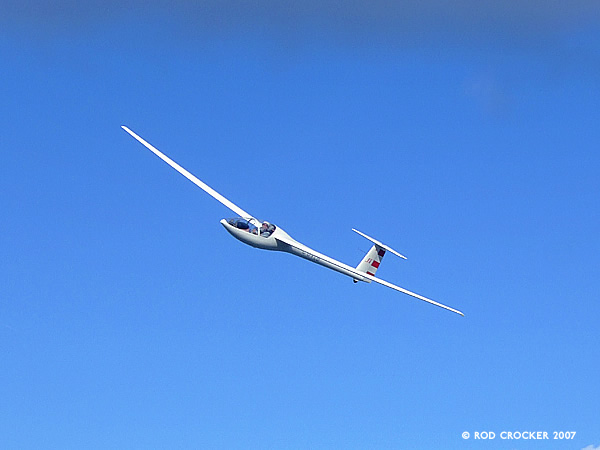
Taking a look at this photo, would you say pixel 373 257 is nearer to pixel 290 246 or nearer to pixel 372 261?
pixel 372 261

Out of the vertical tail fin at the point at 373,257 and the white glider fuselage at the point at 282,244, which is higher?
the vertical tail fin at the point at 373,257

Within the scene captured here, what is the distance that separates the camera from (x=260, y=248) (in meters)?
91.6

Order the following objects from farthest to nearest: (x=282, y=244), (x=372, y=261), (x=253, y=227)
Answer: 1. (x=372, y=261)
2. (x=282, y=244)
3. (x=253, y=227)

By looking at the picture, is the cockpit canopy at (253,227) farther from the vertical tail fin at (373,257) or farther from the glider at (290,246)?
the vertical tail fin at (373,257)

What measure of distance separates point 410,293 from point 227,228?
19240 mm

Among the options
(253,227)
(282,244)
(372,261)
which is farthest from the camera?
(372,261)

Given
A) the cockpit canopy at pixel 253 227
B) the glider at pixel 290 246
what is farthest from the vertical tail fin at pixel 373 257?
the cockpit canopy at pixel 253 227

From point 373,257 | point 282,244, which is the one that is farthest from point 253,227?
point 373,257

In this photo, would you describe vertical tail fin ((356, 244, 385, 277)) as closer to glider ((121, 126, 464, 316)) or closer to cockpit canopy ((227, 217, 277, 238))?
glider ((121, 126, 464, 316))

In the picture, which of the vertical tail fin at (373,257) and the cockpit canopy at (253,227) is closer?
the cockpit canopy at (253,227)

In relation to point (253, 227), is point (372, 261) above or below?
above

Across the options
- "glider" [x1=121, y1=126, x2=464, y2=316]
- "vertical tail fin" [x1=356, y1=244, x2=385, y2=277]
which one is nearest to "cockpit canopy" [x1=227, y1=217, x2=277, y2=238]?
"glider" [x1=121, y1=126, x2=464, y2=316]

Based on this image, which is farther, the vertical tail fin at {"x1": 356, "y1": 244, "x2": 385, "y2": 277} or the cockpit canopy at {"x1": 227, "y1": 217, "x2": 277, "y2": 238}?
the vertical tail fin at {"x1": 356, "y1": 244, "x2": 385, "y2": 277}

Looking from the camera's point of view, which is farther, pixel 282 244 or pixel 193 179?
pixel 193 179
